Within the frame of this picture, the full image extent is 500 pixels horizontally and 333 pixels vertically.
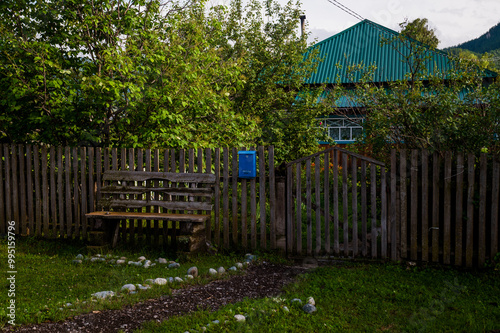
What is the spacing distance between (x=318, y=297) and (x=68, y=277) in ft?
10.5

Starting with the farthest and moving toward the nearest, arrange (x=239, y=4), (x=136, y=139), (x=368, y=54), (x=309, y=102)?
(x=368, y=54)
(x=239, y=4)
(x=309, y=102)
(x=136, y=139)

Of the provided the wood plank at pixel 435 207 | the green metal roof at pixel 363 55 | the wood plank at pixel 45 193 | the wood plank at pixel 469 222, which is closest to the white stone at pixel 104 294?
the wood plank at pixel 45 193

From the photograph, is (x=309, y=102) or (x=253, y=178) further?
(x=309, y=102)

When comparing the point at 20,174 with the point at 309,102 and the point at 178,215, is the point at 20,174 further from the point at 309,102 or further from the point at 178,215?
the point at 309,102

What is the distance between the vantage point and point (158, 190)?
6.78 metres

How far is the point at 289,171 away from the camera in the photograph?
6.35m

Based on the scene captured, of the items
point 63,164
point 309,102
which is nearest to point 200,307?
point 63,164

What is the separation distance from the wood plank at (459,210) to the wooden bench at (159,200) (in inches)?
139

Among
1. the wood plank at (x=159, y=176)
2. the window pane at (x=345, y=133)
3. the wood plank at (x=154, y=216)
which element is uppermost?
the window pane at (x=345, y=133)

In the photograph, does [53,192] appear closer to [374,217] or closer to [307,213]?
[307,213]

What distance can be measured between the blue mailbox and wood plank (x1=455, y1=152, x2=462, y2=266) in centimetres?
284

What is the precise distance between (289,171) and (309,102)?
6448 millimetres

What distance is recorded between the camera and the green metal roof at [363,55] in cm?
1900

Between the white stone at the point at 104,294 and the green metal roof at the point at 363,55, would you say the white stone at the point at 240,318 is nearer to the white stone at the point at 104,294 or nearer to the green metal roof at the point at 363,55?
the white stone at the point at 104,294
